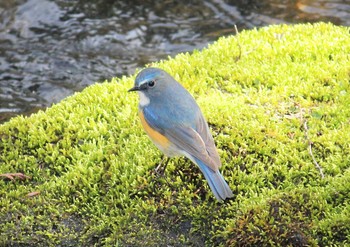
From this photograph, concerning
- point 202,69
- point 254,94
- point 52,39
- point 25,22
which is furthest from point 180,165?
point 25,22

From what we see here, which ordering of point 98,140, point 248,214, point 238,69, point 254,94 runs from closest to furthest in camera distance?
point 248,214 → point 98,140 → point 254,94 → point 238,69

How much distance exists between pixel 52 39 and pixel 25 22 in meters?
0.75

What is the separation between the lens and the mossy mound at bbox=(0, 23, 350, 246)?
15.3ft

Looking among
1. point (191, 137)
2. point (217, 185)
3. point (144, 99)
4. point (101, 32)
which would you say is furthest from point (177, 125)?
point (101, 32)

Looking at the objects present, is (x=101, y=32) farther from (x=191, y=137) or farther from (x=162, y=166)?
(x=191, y=137)

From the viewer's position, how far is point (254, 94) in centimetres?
624

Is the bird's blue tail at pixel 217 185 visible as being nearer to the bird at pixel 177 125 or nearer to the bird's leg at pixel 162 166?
the bird at pixel 177 125

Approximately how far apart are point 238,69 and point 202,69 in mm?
426

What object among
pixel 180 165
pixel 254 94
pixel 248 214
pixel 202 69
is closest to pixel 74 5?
pixel 202 69

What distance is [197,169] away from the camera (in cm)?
518

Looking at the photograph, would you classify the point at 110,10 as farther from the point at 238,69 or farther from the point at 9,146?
the point at 9,146

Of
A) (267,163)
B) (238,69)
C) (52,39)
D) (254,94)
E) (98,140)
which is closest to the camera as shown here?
(267,163)

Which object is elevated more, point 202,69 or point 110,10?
point 202,69

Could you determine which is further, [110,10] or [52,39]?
[110,10]
